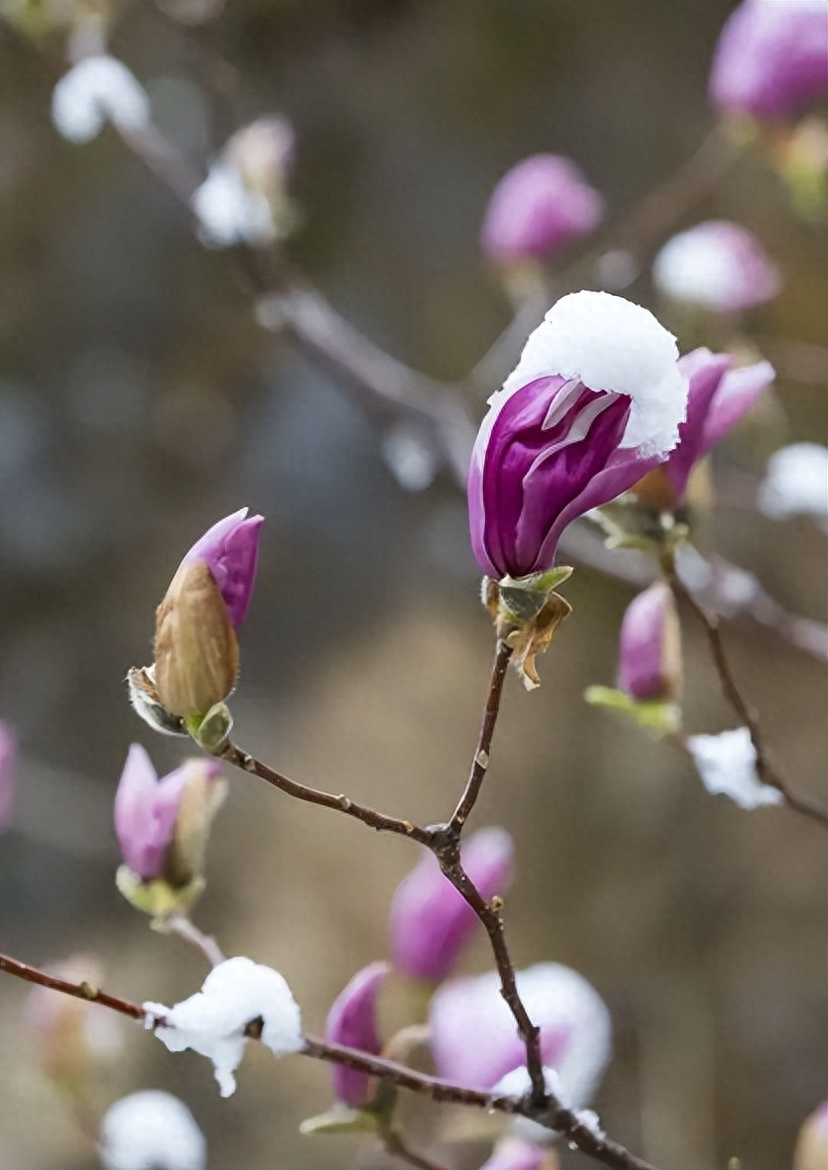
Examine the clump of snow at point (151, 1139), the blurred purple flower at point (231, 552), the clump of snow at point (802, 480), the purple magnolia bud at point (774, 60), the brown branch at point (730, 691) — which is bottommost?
the clump of snow at point (151, 1139)

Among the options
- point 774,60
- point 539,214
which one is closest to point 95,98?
point 539,214

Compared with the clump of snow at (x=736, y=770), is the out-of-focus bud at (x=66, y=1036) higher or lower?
lower

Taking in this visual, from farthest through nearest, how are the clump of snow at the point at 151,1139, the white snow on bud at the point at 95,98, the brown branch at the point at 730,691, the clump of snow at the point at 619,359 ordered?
the white snow on bud at the point at 95,98 → the clump of snow at the point at 151,1139 → the brown branch at the point at 730,691 → the clump of snow at the point at 619,359

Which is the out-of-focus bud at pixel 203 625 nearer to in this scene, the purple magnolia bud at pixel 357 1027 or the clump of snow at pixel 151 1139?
the purple magnolia bud at pixel 357 1027

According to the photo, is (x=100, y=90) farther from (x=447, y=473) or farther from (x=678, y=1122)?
(x=678, y=1122)

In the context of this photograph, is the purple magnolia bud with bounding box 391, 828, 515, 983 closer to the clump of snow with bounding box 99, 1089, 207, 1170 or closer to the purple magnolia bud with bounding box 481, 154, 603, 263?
the clump of snow with bounding box 99, 1089, 207, 1170

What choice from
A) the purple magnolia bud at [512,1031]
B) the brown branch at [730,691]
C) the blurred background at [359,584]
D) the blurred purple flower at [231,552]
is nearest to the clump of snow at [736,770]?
the brown branch at [730,691]

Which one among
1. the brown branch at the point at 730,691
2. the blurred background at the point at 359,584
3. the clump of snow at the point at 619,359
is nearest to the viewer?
the clump of snow at the point at 619,359
